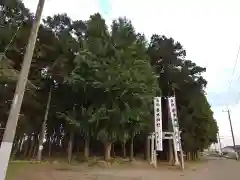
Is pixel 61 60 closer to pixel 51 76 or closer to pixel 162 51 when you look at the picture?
pixel 51 76

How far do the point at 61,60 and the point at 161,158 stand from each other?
20.0 meters

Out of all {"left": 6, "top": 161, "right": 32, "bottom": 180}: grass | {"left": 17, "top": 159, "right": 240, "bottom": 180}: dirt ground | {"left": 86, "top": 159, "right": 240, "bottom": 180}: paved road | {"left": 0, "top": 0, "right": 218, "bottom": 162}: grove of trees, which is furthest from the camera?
{"left": 0, "top": 0, "right": 218, "bottom": 162}: grove of trees

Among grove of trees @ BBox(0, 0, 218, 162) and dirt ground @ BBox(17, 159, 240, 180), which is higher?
grove of trees @ BBox(0, 0, 218, 162)

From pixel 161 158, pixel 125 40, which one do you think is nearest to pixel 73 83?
pixel 125 40

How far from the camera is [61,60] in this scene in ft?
80.9

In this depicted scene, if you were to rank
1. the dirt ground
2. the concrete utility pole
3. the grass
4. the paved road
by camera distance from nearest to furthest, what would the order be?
the concrete utility pole
the grass
the dirt ground
the paved road

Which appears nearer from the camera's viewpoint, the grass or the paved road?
the grass

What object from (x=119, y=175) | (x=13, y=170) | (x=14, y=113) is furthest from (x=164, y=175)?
(x=14, y=113)

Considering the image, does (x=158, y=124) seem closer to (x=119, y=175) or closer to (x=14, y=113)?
(x=119, y=175)

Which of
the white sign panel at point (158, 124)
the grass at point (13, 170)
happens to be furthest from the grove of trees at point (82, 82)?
the grass at point (13, 170)

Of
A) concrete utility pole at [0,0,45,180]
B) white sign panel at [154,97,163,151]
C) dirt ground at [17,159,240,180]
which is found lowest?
dirt ground at [17,159,240,180]

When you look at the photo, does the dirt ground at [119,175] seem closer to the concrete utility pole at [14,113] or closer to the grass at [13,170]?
the grass at [13,170]

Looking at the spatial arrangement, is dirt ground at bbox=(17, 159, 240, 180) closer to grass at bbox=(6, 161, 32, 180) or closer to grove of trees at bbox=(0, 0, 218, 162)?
grass at bbox=(6, 161, 32, 180)

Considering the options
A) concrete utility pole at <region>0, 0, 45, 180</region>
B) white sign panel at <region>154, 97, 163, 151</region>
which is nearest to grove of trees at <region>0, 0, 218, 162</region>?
white sign panel at <region>154, 97, 163, 151</region>
